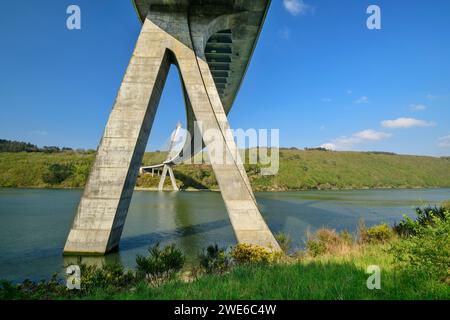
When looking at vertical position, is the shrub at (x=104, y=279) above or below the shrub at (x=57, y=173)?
below

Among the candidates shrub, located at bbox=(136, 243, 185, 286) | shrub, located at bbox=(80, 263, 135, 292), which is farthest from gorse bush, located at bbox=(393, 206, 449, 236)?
shrub, located at bbox=(80, 263, 135, 292)

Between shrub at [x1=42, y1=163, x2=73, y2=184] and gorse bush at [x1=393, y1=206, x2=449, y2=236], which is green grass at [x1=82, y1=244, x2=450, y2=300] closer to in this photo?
gorse bush at [x1=393, y1=206, x2=449, y2=236]

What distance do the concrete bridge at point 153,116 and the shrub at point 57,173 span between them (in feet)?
238

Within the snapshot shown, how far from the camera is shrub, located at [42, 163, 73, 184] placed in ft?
238

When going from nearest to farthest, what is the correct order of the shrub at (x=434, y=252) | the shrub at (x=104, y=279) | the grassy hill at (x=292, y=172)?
the shrub at (x=434, y=252) < the shrub at (x=104, y=279) < the grassy hill at (x=292, y=172)

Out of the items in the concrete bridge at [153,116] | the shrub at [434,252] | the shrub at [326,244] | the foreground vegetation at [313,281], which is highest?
the concrete bridge at [153,116]

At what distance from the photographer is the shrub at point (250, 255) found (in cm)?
820

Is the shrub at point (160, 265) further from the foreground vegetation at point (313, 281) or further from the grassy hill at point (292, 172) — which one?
the grassy hill at point (292, 172)

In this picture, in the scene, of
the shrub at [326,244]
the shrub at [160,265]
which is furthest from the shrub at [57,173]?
the shrub at [326,244]

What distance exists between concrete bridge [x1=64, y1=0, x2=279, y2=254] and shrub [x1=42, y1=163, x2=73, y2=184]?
72.7 m

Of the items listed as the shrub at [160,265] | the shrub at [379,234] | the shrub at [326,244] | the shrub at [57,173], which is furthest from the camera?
the shrub at [57,173]

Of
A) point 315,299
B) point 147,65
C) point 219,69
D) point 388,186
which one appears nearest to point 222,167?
point 147,65
